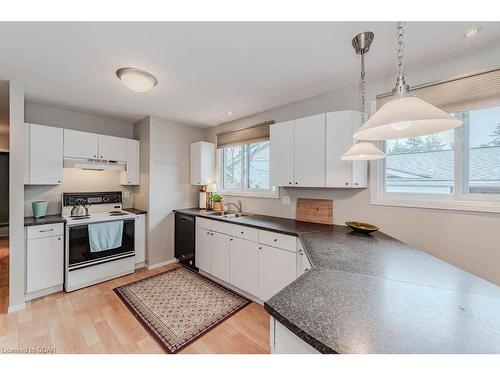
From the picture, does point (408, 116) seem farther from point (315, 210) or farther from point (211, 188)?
point (211, 188)

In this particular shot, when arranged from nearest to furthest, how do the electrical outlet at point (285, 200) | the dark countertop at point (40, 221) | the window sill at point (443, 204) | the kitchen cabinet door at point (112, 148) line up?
the window sill at point (443, 204), the dark countertop at point (40, 221), the electrical outlet at point (285, 200), the kitchen cabinet door at point (112, 148)

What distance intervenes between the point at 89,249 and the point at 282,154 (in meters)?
2.67

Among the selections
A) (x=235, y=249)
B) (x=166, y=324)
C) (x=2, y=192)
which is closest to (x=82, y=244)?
(x=166, y=324)

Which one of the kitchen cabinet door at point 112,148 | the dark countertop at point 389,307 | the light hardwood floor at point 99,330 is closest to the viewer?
the dark countertop at point 389,307

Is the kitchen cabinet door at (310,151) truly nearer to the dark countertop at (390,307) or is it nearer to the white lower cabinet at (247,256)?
the white lower cabinet at (247,256)

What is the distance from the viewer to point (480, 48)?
1.53m

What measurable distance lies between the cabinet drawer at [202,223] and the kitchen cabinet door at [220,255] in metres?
0.14

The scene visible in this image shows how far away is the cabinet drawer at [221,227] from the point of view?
101 inches

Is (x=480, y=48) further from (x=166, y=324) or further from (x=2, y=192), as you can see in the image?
(x=2, y=192)

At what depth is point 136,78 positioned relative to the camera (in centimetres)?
185

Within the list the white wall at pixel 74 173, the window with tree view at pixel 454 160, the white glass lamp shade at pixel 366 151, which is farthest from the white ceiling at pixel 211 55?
the white glass lamp shade at pixel 366 151

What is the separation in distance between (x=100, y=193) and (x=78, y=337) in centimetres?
203

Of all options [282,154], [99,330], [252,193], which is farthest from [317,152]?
[99,330]

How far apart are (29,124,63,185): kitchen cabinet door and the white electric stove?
1.22 ft
